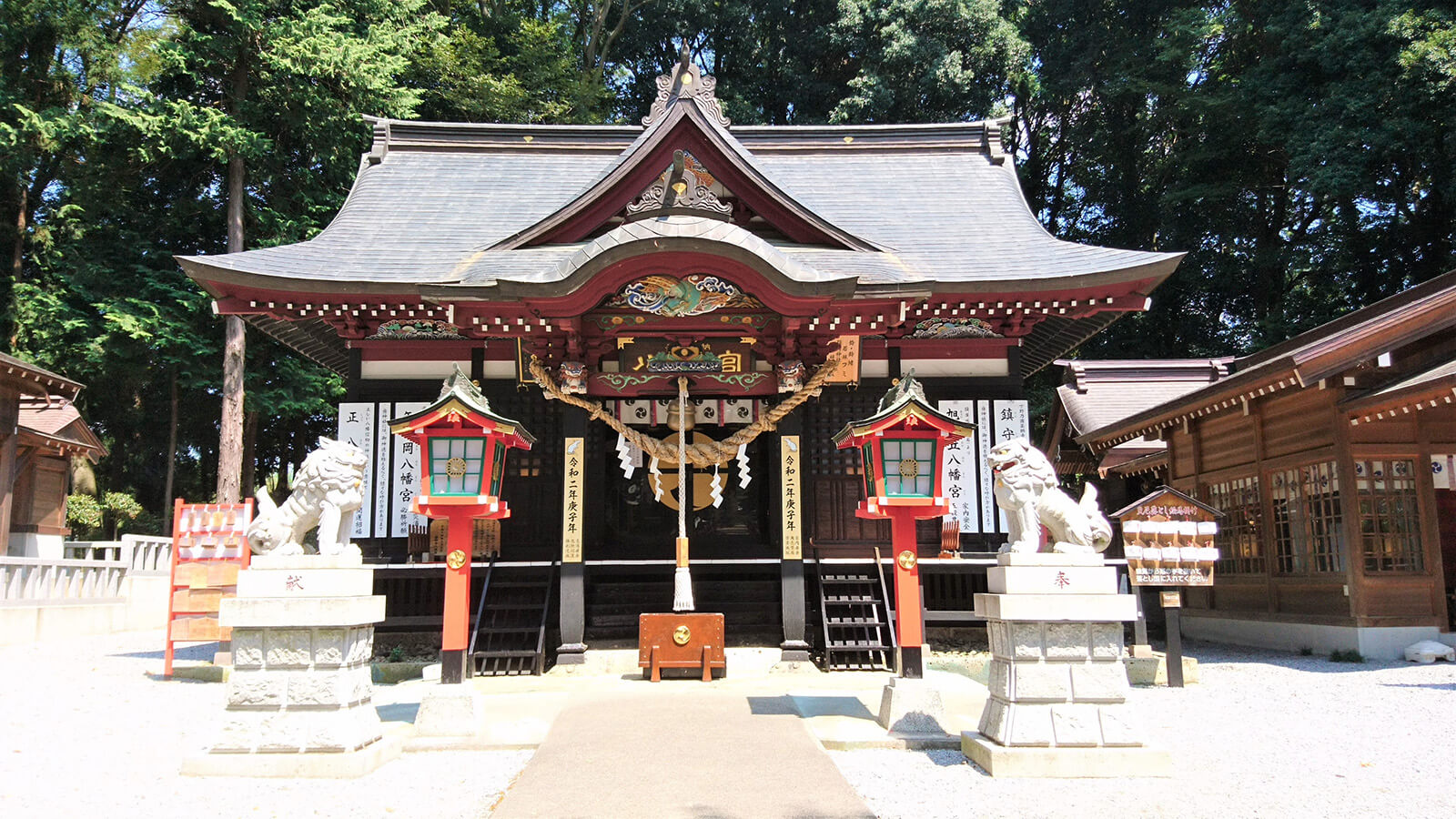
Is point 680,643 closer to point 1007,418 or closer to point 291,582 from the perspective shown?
point 291,582

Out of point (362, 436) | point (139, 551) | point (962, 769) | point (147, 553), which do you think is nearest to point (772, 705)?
point (962, 769)

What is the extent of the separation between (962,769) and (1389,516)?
25.0 ft

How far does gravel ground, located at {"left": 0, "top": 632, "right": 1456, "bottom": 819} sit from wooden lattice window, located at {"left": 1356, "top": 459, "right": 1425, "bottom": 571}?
1939 millimetres

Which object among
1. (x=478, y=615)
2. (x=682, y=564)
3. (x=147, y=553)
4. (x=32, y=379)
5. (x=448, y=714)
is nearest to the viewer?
(x=448, y=714)

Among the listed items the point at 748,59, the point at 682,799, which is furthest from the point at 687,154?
the point at 748,59

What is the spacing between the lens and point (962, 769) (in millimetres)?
5777

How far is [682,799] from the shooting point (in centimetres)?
511

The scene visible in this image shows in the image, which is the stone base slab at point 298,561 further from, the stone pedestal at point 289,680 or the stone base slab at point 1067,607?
the stone base slab at point 1067,607

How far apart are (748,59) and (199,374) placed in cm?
1843

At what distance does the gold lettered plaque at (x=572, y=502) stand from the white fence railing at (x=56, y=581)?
8452mm

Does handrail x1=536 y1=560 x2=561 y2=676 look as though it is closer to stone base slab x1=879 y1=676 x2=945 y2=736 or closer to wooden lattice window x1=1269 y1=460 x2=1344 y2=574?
stone base slab x1=879 y1=676 x2=945 y2=736

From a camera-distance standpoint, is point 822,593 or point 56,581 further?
point 56,581

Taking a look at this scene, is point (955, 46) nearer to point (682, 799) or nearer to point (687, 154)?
point (687, 154)

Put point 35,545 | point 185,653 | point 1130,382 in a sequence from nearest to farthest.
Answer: point 185,653
point 1130,382
point 35,545
